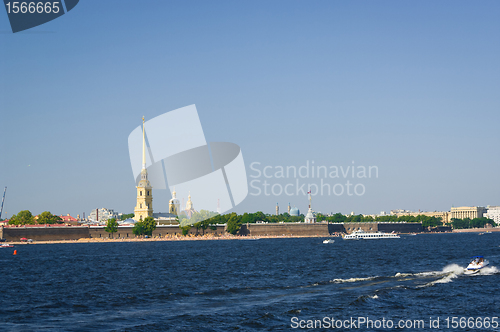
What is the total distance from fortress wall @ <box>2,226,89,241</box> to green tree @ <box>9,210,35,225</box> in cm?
1895

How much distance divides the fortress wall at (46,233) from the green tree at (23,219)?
18951 millimetres

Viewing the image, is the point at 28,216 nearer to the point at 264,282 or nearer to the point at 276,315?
the point at 264,282

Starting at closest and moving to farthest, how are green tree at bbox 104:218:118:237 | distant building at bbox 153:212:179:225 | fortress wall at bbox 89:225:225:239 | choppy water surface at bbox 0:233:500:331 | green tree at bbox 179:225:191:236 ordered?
choppy water surface at bbox 0:233:500:331, green tree at bbox 104:218:118:237, fortress wall at bbox 89:225:225:239, green tree at bbox 179:225:191:236, distant building at bbox 153:212:179:225

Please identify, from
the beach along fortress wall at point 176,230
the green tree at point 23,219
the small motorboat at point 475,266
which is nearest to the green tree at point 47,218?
the green tree at point 23,219

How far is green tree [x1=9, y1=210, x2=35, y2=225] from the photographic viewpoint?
156075 mm

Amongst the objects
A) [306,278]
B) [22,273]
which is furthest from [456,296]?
[22,273]

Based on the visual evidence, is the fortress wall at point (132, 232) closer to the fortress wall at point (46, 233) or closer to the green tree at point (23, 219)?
the fortress wall at point (46, 233)

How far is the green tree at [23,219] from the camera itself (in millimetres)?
156075

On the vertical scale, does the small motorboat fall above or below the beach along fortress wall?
below

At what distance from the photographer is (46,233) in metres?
141

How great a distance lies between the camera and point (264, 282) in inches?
1526

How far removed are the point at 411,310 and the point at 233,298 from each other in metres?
10.1

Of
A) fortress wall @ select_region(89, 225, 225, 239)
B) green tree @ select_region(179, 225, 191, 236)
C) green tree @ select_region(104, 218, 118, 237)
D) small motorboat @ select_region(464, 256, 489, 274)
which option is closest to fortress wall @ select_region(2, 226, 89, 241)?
fortress wall @ select_region(89, 225, 225, 239)

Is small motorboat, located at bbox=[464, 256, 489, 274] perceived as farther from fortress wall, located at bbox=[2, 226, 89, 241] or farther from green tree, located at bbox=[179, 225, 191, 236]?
fortress wall, located at bbox=[2, 226, 89, 241]
